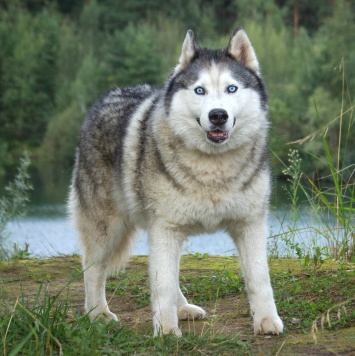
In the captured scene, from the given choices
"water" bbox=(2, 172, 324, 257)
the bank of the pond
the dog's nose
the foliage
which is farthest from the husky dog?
the foliage

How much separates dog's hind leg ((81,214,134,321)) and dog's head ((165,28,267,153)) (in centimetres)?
99

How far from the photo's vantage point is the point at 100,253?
18.2 feet

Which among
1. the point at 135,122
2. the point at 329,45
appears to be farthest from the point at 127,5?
the point at 135,122

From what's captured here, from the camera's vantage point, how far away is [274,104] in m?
39.9

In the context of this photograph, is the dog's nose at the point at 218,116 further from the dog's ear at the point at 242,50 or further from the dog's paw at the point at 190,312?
the dog's paw at the point at 190,312

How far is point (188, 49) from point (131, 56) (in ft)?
155

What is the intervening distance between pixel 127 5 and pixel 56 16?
21.8 feet

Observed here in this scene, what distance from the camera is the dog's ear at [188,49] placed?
491cm

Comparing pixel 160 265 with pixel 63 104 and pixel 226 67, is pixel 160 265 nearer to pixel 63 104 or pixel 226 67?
pixel 226 67

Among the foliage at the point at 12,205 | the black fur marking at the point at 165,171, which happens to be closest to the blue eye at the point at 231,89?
the black fur marking at the point at 165,171

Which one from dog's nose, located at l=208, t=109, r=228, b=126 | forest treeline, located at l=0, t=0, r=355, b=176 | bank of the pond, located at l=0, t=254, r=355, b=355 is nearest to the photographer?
bank of the pond, located at l=0, t=254, r=355, b=355

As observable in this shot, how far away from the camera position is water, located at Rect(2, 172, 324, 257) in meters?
7.43

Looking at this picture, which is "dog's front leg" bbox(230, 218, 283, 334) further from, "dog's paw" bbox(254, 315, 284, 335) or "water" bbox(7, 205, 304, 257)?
"water" bbox(7, 205, 304, 257)

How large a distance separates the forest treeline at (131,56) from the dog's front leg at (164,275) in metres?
21.9
